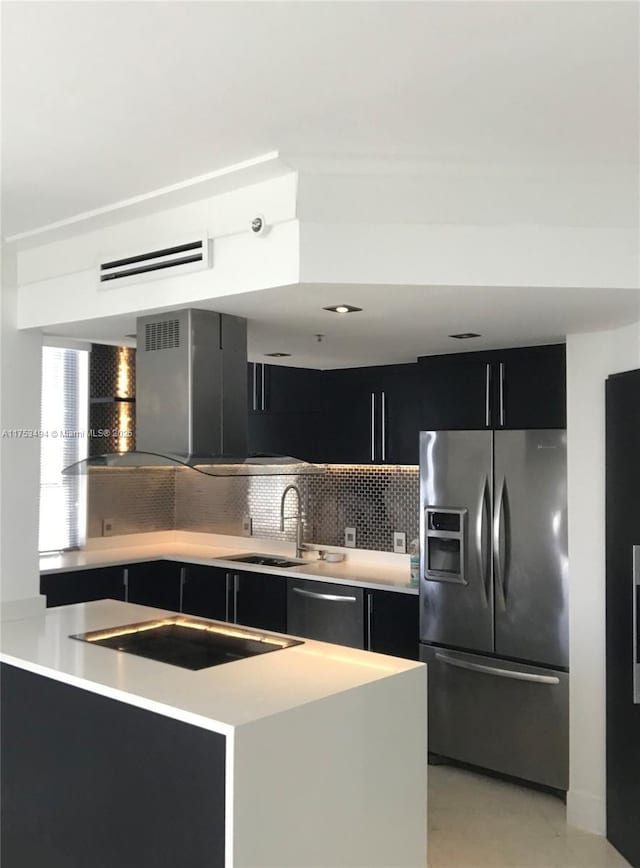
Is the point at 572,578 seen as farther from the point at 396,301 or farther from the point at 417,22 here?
the point at 417,22

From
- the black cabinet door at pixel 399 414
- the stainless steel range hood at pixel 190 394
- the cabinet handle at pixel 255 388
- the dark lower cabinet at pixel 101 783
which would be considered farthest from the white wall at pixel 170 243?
the black cabinet door at pixel 399 414

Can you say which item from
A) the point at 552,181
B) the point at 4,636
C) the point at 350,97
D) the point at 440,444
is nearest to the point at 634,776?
the point at 440,444

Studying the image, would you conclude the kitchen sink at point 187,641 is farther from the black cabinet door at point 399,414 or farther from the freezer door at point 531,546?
the black cabinet door at point 399,414

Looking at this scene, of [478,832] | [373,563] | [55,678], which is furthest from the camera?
[373,563]

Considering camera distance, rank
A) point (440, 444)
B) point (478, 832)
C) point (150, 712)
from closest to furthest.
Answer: point (150, 712), point (478, 832), point (440, 444)

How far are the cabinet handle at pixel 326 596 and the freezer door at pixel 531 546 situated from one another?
926mm

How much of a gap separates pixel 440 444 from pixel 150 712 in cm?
234

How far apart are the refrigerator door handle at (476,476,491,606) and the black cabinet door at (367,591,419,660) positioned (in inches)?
18.0

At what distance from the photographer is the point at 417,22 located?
1648 mm

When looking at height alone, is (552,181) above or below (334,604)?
above

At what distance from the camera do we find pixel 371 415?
4996mm

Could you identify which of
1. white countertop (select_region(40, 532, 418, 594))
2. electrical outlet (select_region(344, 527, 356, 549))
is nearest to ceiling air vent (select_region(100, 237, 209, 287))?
white countertop (select_region(40, 532, 418, 594))

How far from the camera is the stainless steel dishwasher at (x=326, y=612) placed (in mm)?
4566

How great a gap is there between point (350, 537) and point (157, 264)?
2.93m
